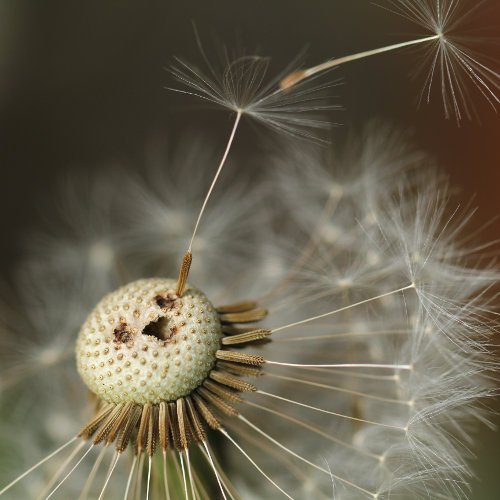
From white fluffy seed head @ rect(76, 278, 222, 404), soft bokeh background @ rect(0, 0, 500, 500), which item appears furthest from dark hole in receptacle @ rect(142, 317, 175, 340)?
soft bokeh background @ rect(0, 0, 500, 500)

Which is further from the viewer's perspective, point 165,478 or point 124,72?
point 124,72

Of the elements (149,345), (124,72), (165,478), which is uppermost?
(124,72)

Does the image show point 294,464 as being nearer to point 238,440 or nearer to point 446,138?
point 238,440

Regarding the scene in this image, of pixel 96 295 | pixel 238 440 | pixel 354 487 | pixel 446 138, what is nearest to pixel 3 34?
pixel 96 295

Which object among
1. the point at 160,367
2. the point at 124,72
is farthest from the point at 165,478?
the point at 124,72

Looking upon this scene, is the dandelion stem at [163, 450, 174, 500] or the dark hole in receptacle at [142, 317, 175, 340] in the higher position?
the dark hole in receptacle at [142, 317, 175, 340]

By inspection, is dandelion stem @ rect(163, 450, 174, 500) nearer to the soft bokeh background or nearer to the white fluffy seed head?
the white fluffy seed head

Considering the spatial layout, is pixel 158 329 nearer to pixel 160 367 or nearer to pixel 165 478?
pixel 160 367
